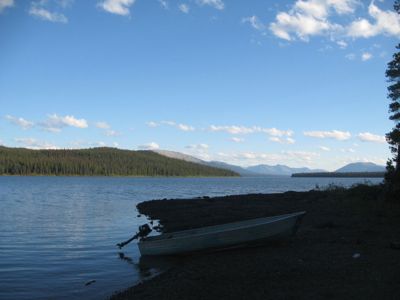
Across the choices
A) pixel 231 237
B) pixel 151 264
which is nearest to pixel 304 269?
pixel 231 237

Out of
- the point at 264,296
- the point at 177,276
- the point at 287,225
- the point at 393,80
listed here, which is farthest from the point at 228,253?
the point at 393,80

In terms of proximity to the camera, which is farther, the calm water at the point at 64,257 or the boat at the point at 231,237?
the boat at the point at 231,237

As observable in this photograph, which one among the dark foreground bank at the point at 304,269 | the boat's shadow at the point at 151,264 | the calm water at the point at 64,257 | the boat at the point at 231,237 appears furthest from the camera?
the boat at the point at 231,237

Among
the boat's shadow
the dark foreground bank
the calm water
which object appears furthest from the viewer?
the boat's shadow

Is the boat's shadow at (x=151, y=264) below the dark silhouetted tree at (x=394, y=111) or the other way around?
below

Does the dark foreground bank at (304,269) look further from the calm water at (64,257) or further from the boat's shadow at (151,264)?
the calm water at (64,257)

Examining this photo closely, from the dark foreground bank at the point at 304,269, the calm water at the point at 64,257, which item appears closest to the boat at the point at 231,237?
the dark foreground bank at the point at 304,269

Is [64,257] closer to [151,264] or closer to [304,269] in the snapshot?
[151,264]

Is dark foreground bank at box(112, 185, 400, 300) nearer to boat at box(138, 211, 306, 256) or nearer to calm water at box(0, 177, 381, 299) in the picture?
boat at box(138, 211, 306, 256)

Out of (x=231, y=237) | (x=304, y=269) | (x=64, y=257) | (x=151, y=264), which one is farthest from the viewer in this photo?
(x=64, y=257)

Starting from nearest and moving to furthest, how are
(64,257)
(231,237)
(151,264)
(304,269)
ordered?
(304,269)
(231,237)
(151,264)
(64,257)

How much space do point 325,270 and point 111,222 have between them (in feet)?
72.0

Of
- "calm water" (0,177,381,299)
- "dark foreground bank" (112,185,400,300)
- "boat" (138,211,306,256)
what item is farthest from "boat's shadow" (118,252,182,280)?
"boat" (138,211,306,256)

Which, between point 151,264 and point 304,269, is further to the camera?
point 151,264
